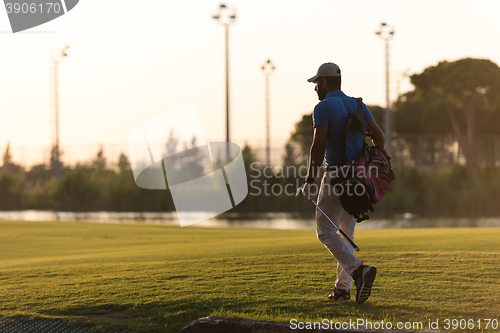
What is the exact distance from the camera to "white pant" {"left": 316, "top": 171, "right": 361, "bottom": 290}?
5.61m

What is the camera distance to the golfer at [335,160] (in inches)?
219

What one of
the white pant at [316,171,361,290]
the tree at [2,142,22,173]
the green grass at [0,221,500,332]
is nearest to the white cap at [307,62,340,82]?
the white pant at [316,171,361,290]

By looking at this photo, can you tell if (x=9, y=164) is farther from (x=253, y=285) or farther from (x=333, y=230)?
(x=333, y=230)

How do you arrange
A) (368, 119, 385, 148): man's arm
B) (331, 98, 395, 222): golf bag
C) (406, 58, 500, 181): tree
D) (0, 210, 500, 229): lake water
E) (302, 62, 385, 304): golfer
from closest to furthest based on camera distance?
(331, 98, 395, 222): golf bag < (302, 62, 385, 304): golfer < (368, 119, 385, 148): man's arm < (0, 210, 500, 229): lake water < (406, 58, 500, 181): tree

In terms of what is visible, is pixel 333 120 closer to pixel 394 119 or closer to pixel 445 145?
pixel 445 145

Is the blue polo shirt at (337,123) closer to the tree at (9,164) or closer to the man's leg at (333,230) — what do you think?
the man's leg at (333,230)

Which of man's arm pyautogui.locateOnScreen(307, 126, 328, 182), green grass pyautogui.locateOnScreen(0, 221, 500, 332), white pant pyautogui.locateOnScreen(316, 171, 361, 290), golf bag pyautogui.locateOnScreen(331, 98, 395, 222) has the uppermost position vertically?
man's arm pyautogui.locateOnScreen(307, 126, 328, 182)

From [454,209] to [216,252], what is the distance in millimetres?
31655

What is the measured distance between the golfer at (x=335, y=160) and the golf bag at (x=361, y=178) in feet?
0.26

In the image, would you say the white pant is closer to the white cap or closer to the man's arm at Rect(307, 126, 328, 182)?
the man's arm at Rect(307, 126, 328, 182)

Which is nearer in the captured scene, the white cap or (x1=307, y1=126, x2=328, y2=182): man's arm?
(x1=307, y1=126, x2=328, y2=182): man's arm

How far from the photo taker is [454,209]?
38844mm

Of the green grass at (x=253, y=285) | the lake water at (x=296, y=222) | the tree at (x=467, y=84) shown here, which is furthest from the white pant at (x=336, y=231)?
the tree at (x=467, y=84)

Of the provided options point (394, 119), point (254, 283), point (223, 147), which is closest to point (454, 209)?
point (223, 147)
